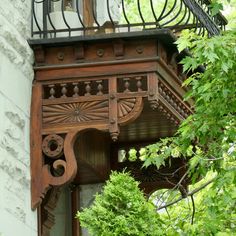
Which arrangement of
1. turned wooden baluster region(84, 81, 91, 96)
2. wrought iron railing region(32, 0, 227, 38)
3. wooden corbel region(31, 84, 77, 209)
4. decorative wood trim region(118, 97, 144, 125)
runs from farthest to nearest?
wrought iron railing region(32, 0, 227, 38) → turned wooden baluster region(84, 81, 91, 96) → wooden corbel region(31, 84, 77, 209) → decorative wood trim region(118, 97, 144, 125)

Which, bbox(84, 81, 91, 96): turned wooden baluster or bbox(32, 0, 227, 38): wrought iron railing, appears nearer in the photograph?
bbox(84, 81, 91, 96): turned wooden baluster

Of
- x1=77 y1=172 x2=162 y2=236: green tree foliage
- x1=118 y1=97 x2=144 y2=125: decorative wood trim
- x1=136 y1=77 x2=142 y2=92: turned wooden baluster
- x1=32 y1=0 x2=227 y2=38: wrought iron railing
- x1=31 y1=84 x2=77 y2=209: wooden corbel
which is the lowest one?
x1=77 y1=172 x2=162 y2=236: green tree foliage

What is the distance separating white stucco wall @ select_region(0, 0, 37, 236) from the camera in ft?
34.4

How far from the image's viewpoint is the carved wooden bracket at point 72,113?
1088cm

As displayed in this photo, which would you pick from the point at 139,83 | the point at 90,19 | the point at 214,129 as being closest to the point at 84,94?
the point at 139,83

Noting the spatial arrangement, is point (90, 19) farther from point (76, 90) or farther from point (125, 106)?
point (125, 106)

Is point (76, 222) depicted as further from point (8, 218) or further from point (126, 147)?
point (8, 218)

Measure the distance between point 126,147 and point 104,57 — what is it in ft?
7.27

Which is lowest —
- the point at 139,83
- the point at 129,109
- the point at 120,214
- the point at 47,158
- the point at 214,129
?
the point at 120,214

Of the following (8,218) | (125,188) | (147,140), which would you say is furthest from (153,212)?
(147,140)

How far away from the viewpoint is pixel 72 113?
1105cm

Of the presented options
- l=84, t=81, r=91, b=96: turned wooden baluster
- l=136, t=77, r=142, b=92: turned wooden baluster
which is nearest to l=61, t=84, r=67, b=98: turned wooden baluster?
l=84, t=81, r=91, b=96: turned wooden baluster

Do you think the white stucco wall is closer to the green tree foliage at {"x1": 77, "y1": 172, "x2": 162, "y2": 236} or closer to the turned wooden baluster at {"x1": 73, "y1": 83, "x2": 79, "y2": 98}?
the turned wooden baluster at {"x1": 73, "y1": 83, "x2": 79, "y2": 98}

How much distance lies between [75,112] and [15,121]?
576 mm
